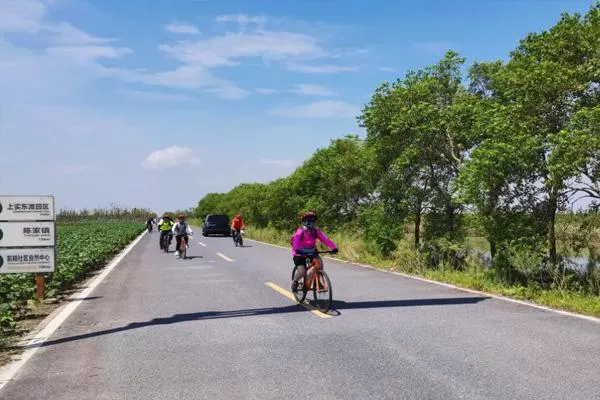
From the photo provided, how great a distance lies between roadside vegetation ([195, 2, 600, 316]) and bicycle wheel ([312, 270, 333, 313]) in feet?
12.7

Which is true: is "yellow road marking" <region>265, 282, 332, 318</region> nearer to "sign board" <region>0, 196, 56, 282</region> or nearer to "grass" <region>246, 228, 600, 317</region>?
"grass" <region>246, 228, 600, 317</region>

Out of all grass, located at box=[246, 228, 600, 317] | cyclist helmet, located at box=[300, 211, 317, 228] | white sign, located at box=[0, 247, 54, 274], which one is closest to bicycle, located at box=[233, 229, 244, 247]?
grass, located at box=[246, 228, 600, 317]

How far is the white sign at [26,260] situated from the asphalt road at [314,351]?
3.97ft

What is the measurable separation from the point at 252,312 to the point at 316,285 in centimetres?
115

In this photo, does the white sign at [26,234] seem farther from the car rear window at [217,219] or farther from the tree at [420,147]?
the car rear window at [217,219]

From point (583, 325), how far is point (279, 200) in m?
29.2

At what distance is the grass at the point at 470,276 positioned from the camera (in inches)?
350

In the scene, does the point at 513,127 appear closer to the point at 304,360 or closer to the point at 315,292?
the point at 315,292

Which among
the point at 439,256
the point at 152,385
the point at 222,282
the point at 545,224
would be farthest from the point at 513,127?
the point at 152,385

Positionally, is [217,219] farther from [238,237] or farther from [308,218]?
[308,218]

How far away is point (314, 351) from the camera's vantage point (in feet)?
19.5

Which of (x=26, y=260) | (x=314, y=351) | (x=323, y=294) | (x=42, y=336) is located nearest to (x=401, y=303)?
(x=323, y=294)

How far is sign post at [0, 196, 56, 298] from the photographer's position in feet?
30.5

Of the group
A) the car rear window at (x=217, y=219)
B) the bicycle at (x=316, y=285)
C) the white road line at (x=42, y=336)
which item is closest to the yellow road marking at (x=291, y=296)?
the bicycle at (x=316, y=285)
